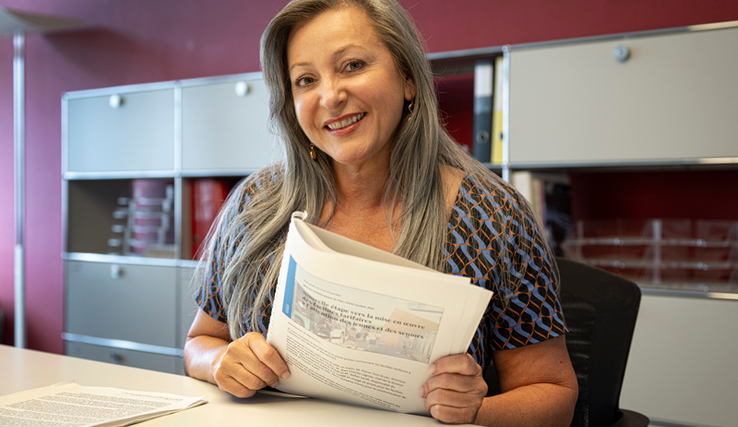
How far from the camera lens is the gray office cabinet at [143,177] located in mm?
2752

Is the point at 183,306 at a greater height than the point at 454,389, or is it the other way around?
the point at 454,389

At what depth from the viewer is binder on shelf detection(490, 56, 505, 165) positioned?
2.20 meters

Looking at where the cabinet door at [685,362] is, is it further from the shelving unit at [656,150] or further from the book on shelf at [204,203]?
the book on shelf at [204,203]

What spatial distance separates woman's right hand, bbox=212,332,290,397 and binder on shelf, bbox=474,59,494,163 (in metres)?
1.51

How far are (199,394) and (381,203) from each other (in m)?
0.56

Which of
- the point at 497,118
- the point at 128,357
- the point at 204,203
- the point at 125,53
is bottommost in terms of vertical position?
the point at 128,357

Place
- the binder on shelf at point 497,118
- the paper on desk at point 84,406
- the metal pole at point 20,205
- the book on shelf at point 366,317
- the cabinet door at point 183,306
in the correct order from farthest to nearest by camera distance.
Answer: the metal pole at point 20,205, the cabinet door at point 183,306, the binder on shelf at point 497,118, the paper on desk at point 84,406, the book on shelf at point 366,317

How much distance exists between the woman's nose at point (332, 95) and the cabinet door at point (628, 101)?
116cm

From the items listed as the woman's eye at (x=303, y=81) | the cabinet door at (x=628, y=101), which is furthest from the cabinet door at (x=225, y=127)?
the woman's eye at (x=303, y=81)

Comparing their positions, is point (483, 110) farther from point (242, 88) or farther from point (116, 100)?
point (116, 100)

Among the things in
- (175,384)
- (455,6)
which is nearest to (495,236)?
(175,384)

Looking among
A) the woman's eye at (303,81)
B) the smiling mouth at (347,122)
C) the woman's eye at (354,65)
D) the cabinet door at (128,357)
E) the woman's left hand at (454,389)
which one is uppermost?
the woman's eye at (354,65)

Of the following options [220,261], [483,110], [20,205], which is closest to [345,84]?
[220,261]

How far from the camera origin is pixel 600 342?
1.24 metres
